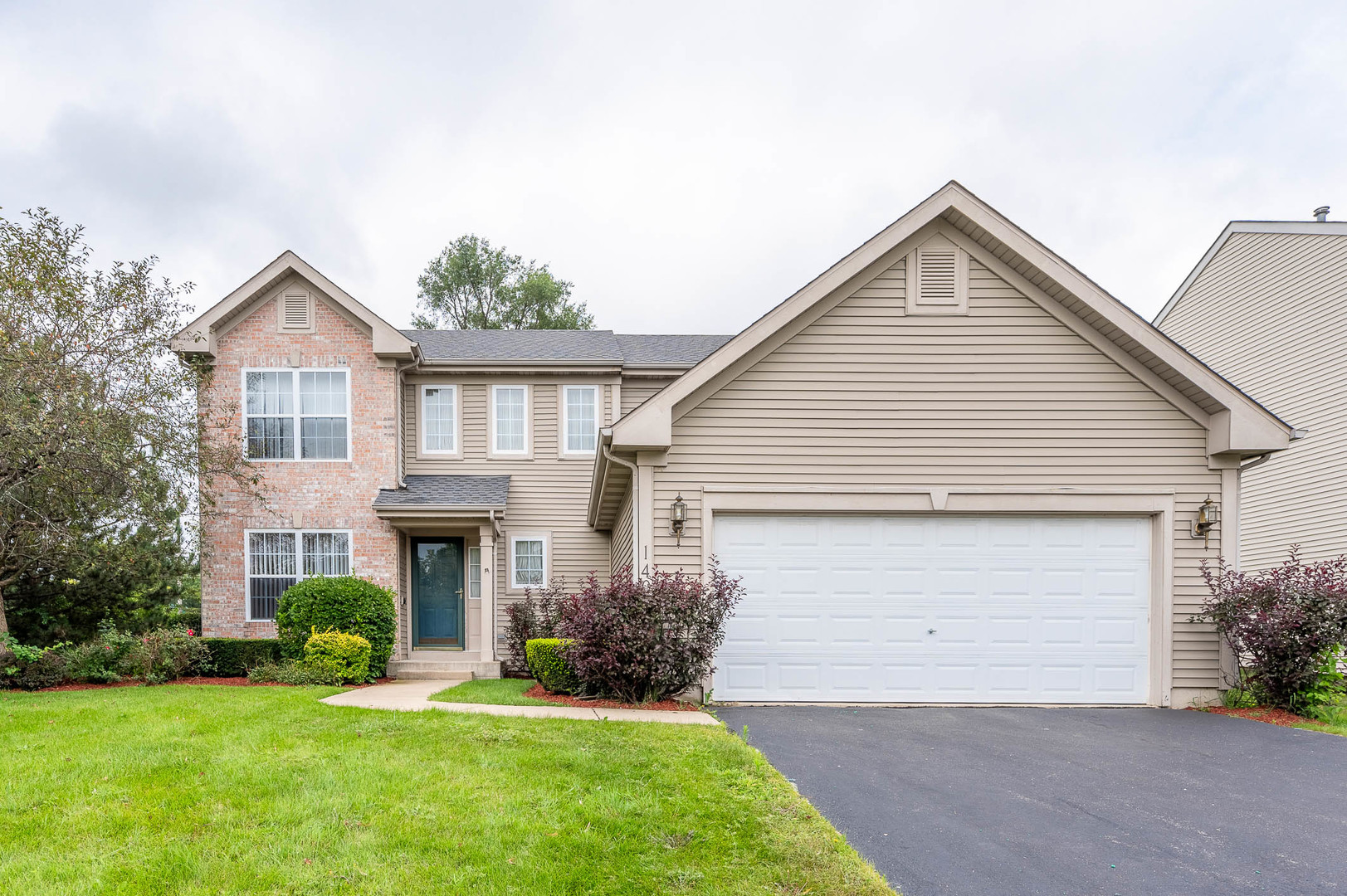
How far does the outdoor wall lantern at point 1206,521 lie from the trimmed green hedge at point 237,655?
13019mm

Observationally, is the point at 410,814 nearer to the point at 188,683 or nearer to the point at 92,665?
the point at 188,683

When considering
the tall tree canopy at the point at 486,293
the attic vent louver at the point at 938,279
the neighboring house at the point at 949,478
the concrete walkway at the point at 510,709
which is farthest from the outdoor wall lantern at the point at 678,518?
the tall tree canopy at the point at 486,293

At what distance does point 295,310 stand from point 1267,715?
15.1 m

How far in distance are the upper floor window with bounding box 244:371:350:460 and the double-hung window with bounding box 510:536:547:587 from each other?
3516 millimetres

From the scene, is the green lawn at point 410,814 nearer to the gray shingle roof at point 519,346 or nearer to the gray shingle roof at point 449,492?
the gray shingle roof at point 449,492

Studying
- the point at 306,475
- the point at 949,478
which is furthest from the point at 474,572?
the point at 949,478

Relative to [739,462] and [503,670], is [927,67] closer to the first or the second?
[739,462]

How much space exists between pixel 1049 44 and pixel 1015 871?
1617 cm

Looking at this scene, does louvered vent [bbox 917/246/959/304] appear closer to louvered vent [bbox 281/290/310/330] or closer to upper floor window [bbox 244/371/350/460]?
upper floor window [bbox 244/371/350/460]

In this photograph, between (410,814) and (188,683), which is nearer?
(410,814)

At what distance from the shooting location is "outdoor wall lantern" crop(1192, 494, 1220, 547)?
8344 millimetres

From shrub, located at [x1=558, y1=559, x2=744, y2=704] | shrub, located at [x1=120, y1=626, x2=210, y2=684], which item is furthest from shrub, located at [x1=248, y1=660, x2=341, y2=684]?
shrub, located at [x1=558, y1=559, x2=744, y2=704]

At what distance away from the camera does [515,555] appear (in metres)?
13.8

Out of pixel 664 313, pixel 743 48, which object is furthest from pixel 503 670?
pixel 664 313
